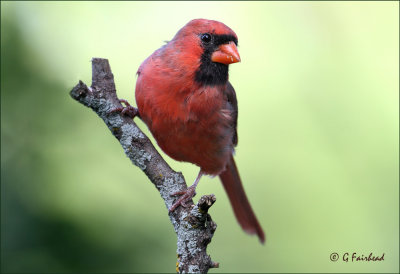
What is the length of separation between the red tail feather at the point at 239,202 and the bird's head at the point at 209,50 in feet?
4.00

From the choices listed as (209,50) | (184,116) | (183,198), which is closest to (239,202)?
(184,116)

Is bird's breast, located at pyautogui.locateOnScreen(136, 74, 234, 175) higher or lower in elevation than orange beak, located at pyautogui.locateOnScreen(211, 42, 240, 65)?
lower

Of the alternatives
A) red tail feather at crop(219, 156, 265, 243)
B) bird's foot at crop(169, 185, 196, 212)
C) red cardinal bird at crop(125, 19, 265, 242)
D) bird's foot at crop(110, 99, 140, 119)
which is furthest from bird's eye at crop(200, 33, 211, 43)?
red tail feather at crop(219, 156, 265, 243)

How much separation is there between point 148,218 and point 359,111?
2233mm

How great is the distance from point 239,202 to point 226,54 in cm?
147

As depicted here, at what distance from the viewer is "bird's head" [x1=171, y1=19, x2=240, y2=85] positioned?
2.83 metres

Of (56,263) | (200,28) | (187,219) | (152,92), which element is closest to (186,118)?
(152,92)

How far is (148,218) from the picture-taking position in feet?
8.88

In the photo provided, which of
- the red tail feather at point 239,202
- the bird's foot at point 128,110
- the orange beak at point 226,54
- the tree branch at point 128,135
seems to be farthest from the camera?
the red tail feather at point 239,202

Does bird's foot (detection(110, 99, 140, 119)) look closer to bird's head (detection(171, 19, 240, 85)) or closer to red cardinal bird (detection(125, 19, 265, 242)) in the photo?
red cardinal bird (detection(125, 19, 265, 242))

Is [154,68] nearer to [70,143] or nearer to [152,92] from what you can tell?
[152,92]

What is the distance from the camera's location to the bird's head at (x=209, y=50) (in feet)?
9.29

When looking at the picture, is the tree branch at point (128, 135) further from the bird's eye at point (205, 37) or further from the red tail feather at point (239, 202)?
the red tail feather at point (239, 202)

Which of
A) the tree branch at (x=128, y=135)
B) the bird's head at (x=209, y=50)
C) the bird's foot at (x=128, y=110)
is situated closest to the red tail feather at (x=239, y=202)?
the bird's foot at (x=128, y=110)
